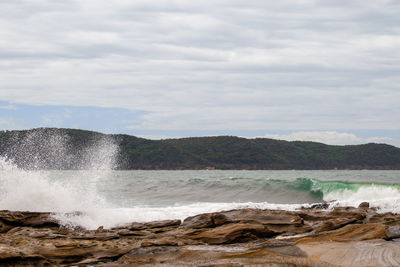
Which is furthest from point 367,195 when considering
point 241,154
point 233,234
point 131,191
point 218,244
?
point 241,154

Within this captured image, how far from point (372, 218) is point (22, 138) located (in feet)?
151

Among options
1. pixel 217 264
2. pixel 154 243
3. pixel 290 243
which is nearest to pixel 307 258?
pixel 290 243

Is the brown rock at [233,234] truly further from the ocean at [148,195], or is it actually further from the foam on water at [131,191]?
the ocean at [148,195]

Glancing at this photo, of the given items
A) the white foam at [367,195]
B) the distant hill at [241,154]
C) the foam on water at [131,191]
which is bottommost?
the white foam at [367,195]

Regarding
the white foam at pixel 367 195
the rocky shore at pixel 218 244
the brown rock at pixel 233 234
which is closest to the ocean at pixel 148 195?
the white foam at pixel 367 195

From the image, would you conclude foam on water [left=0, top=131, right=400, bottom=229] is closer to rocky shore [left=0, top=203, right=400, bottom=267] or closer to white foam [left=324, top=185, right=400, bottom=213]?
white foam [left=324, top=185, right=400, bottom=213]

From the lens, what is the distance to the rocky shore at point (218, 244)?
7.13 metres

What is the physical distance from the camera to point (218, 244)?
9172 millimetres

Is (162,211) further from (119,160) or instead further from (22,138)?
(119,160)

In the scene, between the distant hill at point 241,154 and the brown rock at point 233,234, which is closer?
the brown rock at point 233,234

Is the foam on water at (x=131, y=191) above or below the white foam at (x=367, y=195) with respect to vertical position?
above

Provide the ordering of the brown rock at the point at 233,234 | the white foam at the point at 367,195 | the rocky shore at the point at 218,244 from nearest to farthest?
the rocky shore at the point at 218,244 → the brown rock at the point at 233,234 → the white foam at the point at 367,195

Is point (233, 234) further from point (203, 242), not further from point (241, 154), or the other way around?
point (241, 154)

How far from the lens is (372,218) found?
472 inches
